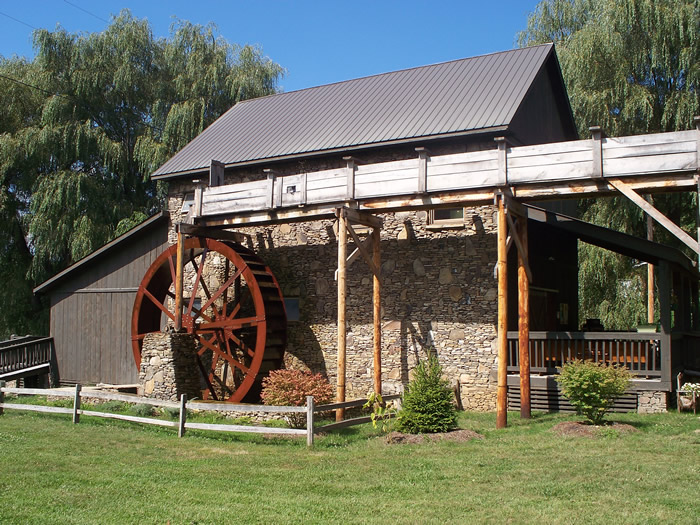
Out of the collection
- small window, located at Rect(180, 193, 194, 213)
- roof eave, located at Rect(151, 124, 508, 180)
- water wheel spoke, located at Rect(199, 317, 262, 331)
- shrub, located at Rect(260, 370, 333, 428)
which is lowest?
shrub, located at Rect(260, 370, 333, 428)

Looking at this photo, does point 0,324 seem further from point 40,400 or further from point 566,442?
point 566,442

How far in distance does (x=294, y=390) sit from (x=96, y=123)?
698 inches

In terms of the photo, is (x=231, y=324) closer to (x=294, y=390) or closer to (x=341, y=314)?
(x=341, y=314)

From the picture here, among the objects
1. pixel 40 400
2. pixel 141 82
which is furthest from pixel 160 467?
pixel 141 82

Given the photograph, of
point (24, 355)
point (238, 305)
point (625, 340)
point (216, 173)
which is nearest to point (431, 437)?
point (625, 340)

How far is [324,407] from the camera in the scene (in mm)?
10047

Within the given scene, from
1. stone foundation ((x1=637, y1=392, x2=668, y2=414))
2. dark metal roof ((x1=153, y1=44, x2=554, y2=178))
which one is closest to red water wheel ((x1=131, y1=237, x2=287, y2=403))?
dark metal roof ((x1=153, y1=44, x2=554, y2=178))

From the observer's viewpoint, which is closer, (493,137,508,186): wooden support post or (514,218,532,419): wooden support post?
(493,137,508,186): wooden support post

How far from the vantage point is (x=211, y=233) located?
15.0 metres

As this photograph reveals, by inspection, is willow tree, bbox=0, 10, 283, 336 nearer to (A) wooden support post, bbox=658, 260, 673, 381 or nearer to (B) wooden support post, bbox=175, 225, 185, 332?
(B) wooden support post, bbox=175, 225, 185, 332

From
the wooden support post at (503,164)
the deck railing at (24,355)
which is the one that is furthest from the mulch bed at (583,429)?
the deck railing at (24,355)

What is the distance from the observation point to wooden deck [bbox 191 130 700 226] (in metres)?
10.1

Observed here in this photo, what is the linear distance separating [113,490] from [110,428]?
427 centimetres

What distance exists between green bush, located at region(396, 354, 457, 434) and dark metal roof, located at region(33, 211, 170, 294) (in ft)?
28.7
